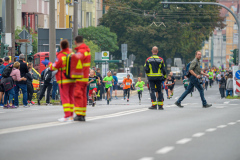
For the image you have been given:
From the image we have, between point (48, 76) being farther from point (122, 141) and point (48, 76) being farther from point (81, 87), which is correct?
point (122, 141)

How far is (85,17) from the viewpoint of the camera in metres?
74.8

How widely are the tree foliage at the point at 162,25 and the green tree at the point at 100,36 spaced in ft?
19.4

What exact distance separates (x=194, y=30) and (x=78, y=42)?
194 ft

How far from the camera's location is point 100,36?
63.7 meters

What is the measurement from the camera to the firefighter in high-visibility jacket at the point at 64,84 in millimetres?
12031

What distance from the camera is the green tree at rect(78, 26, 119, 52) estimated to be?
205 feet

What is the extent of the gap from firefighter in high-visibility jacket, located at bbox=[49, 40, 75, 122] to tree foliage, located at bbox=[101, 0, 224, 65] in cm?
5785

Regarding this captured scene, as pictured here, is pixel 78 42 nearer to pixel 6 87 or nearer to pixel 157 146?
pixel 157 146

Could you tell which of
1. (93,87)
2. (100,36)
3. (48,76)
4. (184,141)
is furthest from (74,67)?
(100,36)

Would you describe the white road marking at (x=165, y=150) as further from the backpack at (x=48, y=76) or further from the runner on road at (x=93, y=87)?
the backpack at (x=48, y=76)

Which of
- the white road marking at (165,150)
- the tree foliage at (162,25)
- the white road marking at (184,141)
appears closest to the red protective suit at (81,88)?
the white road marking at (184,141)

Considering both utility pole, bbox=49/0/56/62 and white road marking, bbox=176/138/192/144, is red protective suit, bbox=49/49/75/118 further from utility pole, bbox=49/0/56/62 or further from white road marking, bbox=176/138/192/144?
utility pole, bbox=49/0/56/62

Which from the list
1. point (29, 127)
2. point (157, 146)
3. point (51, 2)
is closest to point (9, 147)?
point (157, 146)

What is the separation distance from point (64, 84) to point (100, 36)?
5180cm
